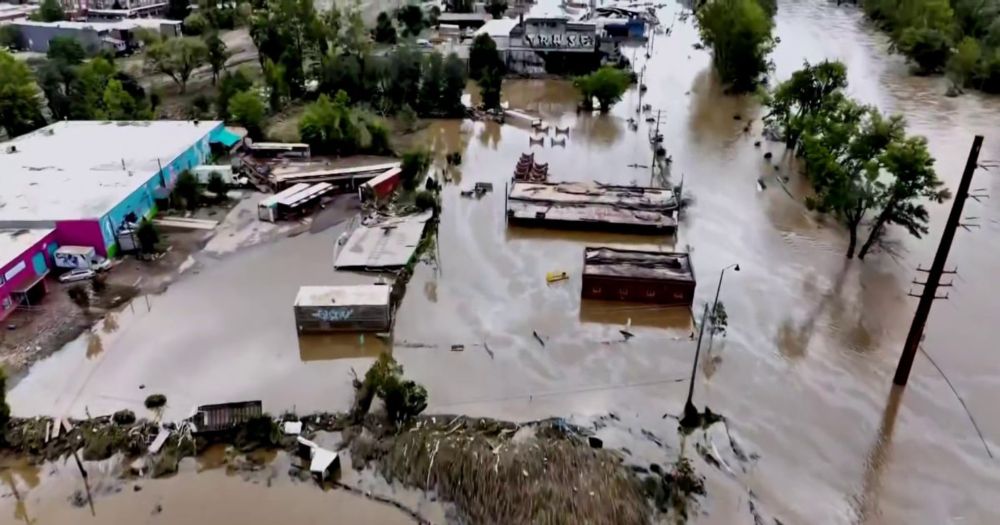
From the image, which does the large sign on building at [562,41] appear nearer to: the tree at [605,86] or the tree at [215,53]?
the tree at [605,86]

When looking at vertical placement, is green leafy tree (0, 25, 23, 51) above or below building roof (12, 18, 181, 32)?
below

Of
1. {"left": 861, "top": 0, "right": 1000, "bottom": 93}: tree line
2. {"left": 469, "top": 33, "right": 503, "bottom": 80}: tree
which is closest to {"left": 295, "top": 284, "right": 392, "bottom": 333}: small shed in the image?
{"left": 469, "top": 33, "right": 503, "bottom": 80}: tree

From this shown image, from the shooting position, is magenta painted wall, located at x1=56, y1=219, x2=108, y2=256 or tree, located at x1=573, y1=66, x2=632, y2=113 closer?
magenta painted wall, located at x1=56, y1=219, x2=108, y2=256

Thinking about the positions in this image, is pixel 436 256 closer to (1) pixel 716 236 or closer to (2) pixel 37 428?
(1) pixel 716 236

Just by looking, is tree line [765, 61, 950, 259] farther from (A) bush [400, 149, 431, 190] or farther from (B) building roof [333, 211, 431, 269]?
(A) bush [400, 149, 431, 190]

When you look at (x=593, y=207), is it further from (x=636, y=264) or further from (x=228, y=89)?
(x=228, y=89)

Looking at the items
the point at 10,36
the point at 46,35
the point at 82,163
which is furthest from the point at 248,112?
the point at 10,36

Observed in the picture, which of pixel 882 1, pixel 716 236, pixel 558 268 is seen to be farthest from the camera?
pixel 882 1

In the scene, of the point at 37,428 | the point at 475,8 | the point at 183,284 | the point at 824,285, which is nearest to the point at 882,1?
the point at 475,8
